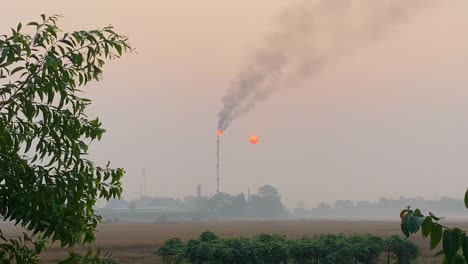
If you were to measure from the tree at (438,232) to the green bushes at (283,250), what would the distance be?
16827 mm

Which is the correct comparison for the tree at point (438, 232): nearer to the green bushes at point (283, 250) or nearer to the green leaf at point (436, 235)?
the green leaf at point (436, 235)

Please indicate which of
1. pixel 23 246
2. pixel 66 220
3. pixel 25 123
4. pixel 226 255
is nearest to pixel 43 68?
pixel 25 123

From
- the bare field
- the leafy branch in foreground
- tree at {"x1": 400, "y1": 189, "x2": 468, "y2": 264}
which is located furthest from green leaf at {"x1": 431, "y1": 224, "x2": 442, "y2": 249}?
the bare field

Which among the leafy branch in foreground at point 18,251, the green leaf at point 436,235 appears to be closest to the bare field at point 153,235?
the leafy branch in foreground at point 18,251

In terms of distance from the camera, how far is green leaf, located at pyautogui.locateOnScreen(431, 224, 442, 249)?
1.85 m

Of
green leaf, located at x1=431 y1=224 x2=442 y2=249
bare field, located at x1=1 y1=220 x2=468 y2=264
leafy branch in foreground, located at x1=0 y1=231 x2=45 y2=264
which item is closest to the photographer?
green leaf, located at x1=431 y1=224 x2=442 y2=249

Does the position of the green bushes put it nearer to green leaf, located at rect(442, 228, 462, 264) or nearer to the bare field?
the bare field

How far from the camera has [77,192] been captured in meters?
3.52

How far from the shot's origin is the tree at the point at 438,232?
69.1 inches

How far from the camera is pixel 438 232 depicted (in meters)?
1.87

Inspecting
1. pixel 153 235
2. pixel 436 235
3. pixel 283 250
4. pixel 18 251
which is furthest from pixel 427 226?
pixel 153 235

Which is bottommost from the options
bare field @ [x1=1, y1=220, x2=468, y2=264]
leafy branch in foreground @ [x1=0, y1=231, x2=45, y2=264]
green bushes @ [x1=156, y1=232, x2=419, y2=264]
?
bare field @ [x1=1, y1=220, x2=468, y2=264]

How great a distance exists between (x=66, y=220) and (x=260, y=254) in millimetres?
16779

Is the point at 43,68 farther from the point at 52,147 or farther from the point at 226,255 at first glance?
the point at 226,255
